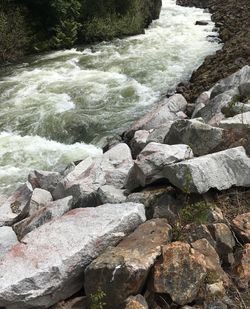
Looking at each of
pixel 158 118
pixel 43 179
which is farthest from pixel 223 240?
pixel 158 118

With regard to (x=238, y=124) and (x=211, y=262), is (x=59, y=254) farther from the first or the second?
(x=238, y=124)

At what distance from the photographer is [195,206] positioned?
447 cm

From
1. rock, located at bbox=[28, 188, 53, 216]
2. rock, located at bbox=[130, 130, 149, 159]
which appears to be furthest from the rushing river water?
rock, located at bbox=[28, 188, 53, 216]

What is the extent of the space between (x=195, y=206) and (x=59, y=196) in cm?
267

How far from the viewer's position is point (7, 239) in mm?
5320

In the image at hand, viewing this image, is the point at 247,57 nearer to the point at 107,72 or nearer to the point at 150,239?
the point at 107,72

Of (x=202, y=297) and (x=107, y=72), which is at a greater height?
(x=202, y=297)

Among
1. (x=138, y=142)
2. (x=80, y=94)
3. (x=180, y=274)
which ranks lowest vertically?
(x=80, y=94)

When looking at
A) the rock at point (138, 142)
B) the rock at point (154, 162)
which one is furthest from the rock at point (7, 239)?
the rock at point (138, 142)

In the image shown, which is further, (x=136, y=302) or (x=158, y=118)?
(x=158, y=118)

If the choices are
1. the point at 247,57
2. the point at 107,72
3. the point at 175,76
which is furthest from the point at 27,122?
the point at 247,57

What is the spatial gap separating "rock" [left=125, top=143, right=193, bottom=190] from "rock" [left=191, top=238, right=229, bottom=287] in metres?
1.18

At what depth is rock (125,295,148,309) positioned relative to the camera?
3.54 m

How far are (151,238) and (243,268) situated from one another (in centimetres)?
86
